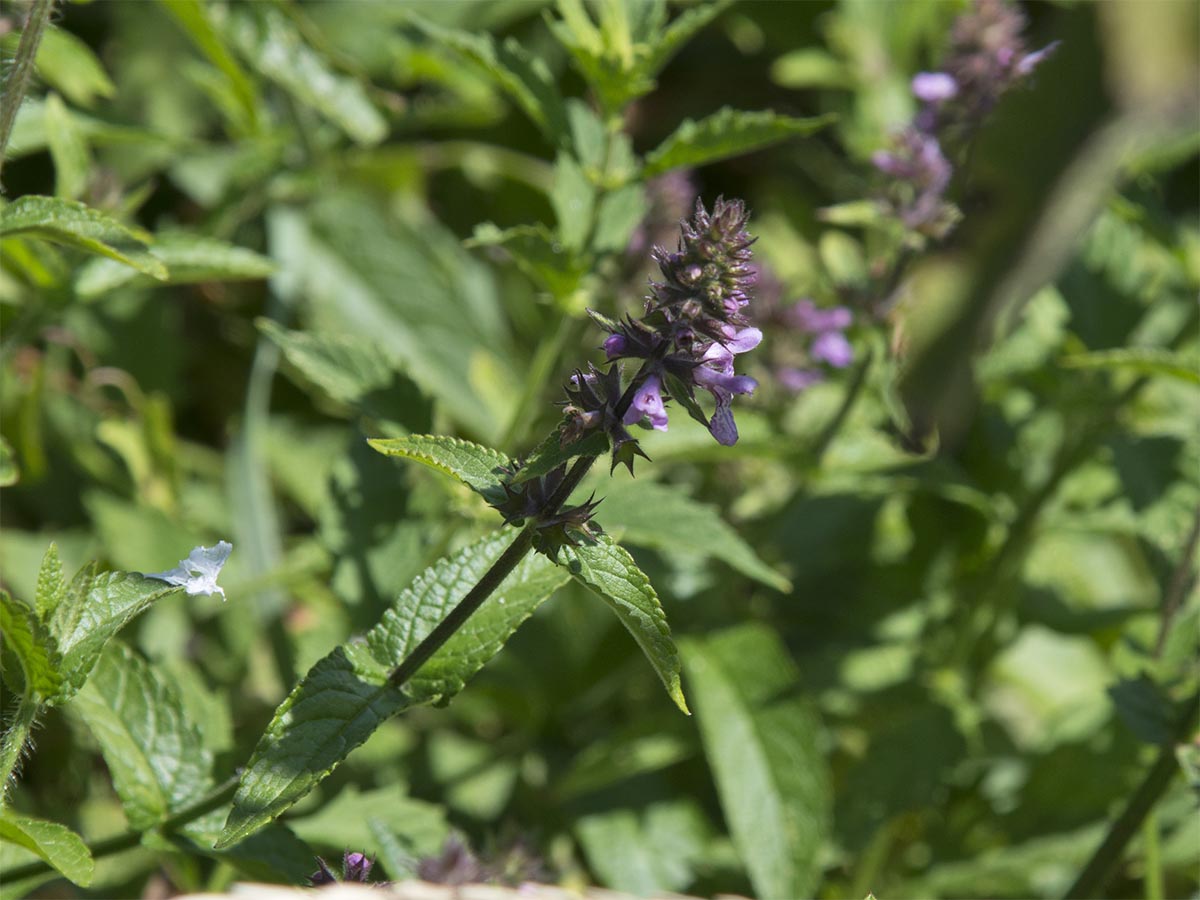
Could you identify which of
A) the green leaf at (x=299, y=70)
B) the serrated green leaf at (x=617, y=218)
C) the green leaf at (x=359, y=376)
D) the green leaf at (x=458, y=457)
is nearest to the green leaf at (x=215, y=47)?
the green leaf at (x=299, y=70)

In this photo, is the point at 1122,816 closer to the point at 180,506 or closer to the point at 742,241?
the point at 742,241

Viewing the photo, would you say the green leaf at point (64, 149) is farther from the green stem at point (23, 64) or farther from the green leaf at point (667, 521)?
the green leaf at point (667, 521)

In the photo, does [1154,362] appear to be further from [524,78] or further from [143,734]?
[143,734]

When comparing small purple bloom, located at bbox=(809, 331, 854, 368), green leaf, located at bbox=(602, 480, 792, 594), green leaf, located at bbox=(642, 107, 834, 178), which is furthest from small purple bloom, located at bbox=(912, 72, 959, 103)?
green leaf, located at bbox=(602, 480, 792, 594)

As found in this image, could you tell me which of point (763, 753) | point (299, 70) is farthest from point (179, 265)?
point (763, 753)

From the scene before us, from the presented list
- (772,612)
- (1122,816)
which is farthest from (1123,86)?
(1122,816)

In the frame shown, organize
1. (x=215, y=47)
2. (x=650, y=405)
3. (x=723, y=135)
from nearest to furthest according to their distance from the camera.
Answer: (x=650, y=405) → (x=723, y=135) → (x=215, y=47)
